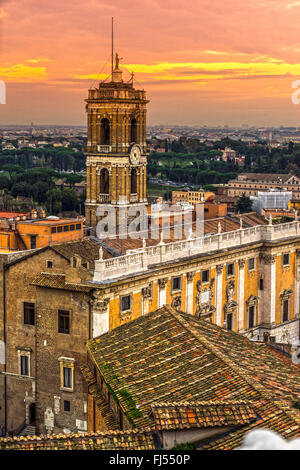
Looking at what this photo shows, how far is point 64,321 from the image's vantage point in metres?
24.5

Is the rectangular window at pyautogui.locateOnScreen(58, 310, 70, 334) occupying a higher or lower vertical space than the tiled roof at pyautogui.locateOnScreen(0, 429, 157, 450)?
lower

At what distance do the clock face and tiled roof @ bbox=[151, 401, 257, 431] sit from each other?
2673cm

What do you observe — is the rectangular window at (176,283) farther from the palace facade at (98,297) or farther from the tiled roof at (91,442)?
the tiled roof at (91,442)

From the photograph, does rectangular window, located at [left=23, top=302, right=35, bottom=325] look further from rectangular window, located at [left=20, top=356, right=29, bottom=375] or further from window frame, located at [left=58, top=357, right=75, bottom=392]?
window frame, located at [left=58, top=357, right=75, bottom=392]

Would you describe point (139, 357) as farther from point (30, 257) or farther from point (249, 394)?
point (30, 257)

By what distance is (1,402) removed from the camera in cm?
2681

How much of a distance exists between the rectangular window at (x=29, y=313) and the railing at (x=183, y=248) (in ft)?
9.95

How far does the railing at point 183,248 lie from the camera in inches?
952

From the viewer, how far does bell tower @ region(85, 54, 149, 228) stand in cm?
3694

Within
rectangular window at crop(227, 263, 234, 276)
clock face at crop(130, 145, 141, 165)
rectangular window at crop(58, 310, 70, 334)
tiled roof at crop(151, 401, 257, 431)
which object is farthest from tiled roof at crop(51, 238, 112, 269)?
tiled roof at crop(151, 401, 257, 431)

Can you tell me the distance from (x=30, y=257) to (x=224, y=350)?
37.1 feet

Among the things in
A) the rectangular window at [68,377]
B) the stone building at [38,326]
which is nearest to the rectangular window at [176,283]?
the stone building at [38,326]

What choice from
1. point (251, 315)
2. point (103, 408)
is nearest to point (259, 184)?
point (251, 315)

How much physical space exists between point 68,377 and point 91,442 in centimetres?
1353
